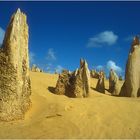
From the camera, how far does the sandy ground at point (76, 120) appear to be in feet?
34.5

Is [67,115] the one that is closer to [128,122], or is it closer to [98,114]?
[98,114]

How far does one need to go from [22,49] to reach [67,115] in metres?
3.13

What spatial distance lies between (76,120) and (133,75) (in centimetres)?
662

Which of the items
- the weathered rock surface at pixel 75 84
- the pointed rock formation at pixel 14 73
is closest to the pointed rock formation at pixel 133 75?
the weathered rock surface at pixel 75 84

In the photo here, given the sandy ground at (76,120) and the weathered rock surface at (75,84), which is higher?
the weathered rock surface at (75,84)

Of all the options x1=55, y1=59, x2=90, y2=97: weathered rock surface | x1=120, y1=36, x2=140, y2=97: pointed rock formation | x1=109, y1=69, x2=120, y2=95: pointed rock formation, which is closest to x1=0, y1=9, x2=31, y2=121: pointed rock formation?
x1=55, y1=59, x2=90, y2=97: weathered rock surface

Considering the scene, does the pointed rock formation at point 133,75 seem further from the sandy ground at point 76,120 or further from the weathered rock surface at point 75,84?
the sandy ground at point 76,120

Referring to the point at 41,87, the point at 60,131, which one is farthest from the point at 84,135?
the point at 41,87

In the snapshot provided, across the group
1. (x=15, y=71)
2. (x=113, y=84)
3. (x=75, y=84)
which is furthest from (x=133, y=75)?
(x=15, y=71)

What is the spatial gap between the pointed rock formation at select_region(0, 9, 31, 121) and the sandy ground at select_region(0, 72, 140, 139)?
0.47 meters

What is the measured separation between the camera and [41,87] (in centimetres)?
1644

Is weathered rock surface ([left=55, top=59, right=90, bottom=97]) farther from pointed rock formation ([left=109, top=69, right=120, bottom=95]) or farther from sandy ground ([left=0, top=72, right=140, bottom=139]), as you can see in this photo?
pointed rock formation ([left=109, top=69, right=120, bottom=95])

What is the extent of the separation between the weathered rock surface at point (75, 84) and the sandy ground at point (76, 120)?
137 cm

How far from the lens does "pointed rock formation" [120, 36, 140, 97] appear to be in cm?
1694
